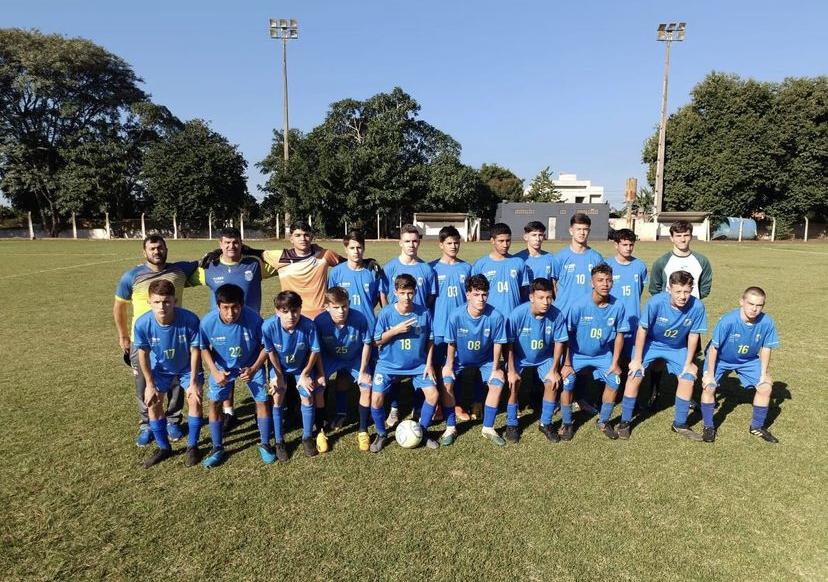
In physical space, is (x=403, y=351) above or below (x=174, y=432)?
above

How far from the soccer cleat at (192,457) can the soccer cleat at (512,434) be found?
2734 millimetres

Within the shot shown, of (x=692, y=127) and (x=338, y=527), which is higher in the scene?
(x=692, y=127)

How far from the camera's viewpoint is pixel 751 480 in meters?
3.83

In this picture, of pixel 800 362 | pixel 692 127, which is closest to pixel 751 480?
pixel 800 362

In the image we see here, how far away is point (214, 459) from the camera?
4051 mm

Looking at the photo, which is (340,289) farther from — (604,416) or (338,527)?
(604,416)

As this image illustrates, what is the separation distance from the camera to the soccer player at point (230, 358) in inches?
159

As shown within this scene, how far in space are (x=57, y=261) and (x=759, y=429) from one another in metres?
24.8

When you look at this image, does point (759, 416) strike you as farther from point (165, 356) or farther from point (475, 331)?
point (165, 356)

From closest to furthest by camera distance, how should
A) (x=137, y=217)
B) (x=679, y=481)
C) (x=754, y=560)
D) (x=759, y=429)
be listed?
(x=754, y=560)
(x=679, y=481)
(x=759, y=429)
(x=137, y=217)

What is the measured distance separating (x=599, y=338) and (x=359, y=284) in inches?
95.3

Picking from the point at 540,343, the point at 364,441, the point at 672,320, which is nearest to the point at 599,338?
the point at 540,343

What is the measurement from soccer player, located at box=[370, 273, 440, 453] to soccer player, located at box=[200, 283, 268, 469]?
0.98m

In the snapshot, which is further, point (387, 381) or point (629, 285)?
point (629, 285)
